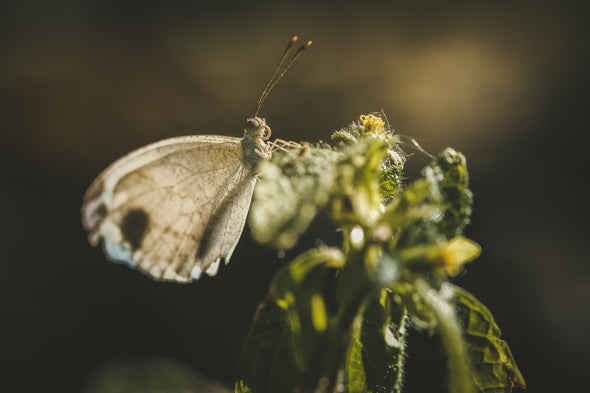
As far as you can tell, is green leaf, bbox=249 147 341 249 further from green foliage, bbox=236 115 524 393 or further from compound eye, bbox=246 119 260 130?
compound eye, bbox=246 119 260 130

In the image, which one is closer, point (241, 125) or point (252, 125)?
point (252, 125)

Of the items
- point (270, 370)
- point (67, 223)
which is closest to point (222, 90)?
point (67, 223)

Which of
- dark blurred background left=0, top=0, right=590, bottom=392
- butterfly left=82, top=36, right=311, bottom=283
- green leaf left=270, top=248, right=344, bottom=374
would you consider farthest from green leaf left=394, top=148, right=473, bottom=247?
dark blurred background left=0, top=0, right=590, bottom=392

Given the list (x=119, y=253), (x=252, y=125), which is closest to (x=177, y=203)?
(x=119, y=253)

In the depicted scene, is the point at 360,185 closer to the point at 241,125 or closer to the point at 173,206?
the point at 173,206

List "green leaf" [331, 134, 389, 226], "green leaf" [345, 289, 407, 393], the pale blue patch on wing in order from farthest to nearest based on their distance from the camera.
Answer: the pale blue patch on wing, "green leaf" [345, 289, 407, 393], "green leaf" [331, 134, 389, 226]

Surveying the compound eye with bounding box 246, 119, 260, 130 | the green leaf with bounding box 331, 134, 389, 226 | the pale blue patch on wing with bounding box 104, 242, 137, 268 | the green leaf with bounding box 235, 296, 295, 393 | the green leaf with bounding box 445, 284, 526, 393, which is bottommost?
the green leaf with bounding box 235, 296, 295, 393
